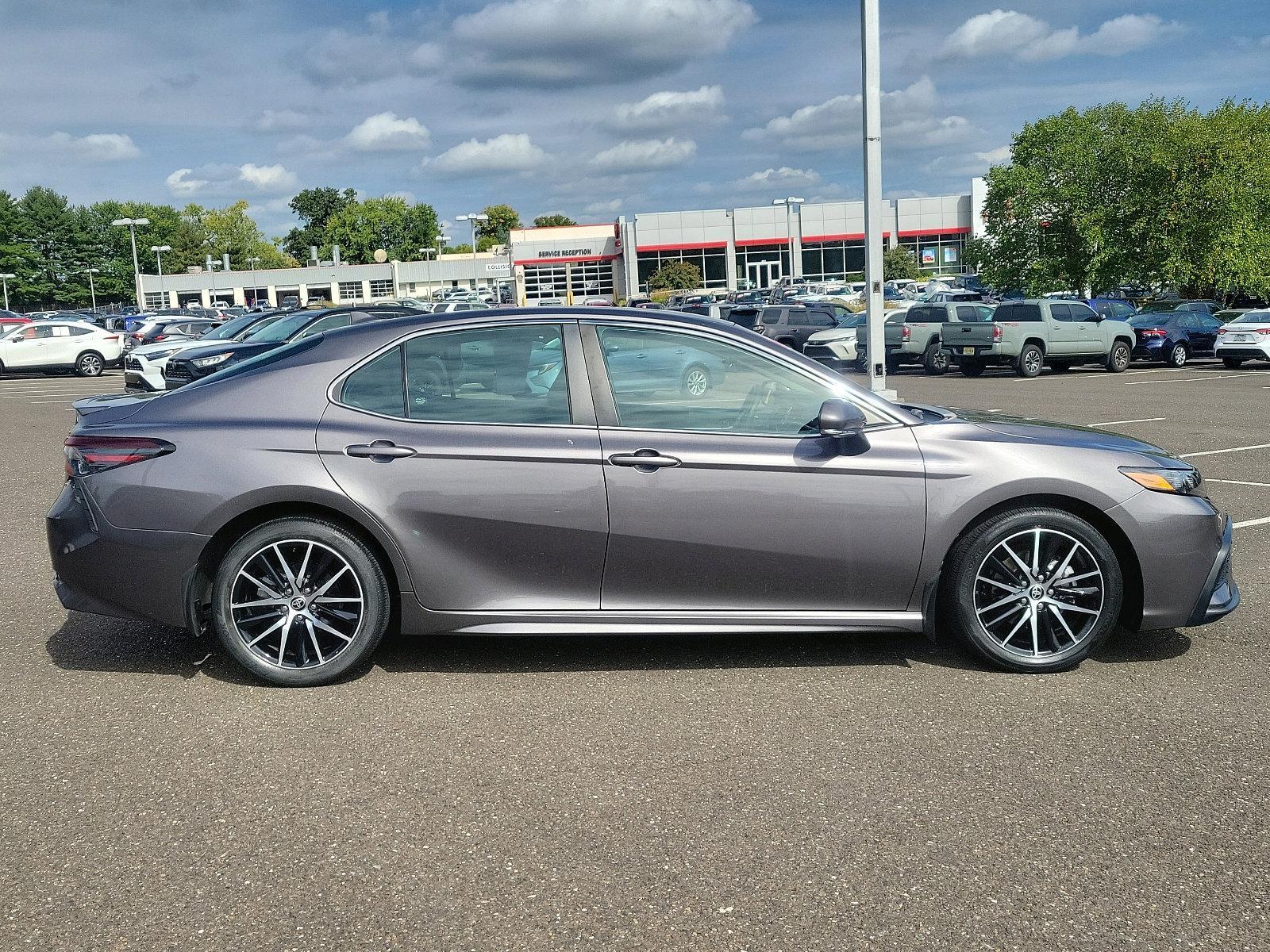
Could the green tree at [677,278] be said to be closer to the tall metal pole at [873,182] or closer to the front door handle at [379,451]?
the tall metal pole at [873,182]

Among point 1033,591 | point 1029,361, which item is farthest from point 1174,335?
point 1033,591

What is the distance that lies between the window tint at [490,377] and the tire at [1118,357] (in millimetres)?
26167

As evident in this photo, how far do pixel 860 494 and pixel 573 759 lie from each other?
5.36ft

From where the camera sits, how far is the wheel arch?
4973 mm

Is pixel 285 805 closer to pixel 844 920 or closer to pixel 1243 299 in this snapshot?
pixel 844 920

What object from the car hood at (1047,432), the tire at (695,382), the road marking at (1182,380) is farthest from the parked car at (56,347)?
the car hood at (1047,432)

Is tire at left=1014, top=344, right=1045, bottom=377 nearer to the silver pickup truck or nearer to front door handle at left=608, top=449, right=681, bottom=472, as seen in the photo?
the silver pickup truck

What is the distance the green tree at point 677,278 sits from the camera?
8125 centimetres

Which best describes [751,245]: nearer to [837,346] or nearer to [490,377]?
[837,346]

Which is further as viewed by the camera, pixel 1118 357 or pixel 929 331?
pixel 1118 357

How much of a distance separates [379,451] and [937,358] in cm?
2467

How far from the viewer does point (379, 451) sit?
4.89m

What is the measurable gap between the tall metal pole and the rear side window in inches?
557

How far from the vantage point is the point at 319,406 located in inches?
197
